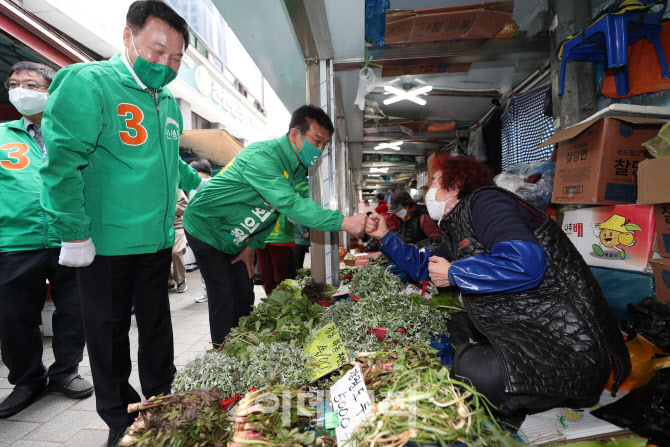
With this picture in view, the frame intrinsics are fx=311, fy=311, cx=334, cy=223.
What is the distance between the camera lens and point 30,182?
2.69m

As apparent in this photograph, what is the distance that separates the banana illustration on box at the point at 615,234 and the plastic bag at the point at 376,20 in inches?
111

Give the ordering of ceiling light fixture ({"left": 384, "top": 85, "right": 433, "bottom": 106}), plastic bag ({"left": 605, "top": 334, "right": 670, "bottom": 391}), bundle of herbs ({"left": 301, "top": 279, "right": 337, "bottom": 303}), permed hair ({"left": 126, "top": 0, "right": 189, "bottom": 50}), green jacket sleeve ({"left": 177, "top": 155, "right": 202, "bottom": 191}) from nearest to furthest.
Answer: permed hair ({"left": 126, "top": 0, "right": 189, "bottom": 50}), plastic bag ({"left": 605, "top": 334, "right": 670, "bottom": 391}), green jacket sleeve ({"left": 177, "top": 155, "right": 202, "bottom": 191}), bundle of herbs ({"left": 301, "top": 279, "right": 337, "bottom": 303}), ceiling light fixture ({"left": 384, "top": 85, "right": 433, "bottom": 106})

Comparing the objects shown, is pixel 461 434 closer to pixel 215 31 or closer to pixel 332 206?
pixel 332 206

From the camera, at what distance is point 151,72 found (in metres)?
1.94

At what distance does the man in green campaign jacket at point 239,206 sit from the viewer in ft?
8.32

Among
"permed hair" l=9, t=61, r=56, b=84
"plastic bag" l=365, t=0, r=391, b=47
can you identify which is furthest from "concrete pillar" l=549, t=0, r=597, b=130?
"permed hair" l=9, t=61, r=56, b=84

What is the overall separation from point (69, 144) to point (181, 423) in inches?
57.8

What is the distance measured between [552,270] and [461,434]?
3.72ft

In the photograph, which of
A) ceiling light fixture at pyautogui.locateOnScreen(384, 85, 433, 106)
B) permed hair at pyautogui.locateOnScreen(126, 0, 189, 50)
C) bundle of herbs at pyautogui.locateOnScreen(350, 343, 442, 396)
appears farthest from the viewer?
ceiling light fixture at pyautogui.locateOnScreen(384, 85, 433, 106)

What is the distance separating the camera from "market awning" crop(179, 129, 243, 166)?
25.4 feet

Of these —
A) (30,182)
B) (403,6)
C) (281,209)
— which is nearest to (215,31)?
(403,6)

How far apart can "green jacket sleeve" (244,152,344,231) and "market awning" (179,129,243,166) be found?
5934 millimetres

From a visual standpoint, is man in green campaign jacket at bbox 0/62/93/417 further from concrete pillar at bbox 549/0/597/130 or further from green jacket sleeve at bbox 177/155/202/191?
concrete pillar at bbox 549/0/597/130

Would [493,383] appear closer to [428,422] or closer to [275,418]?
[428,422]
